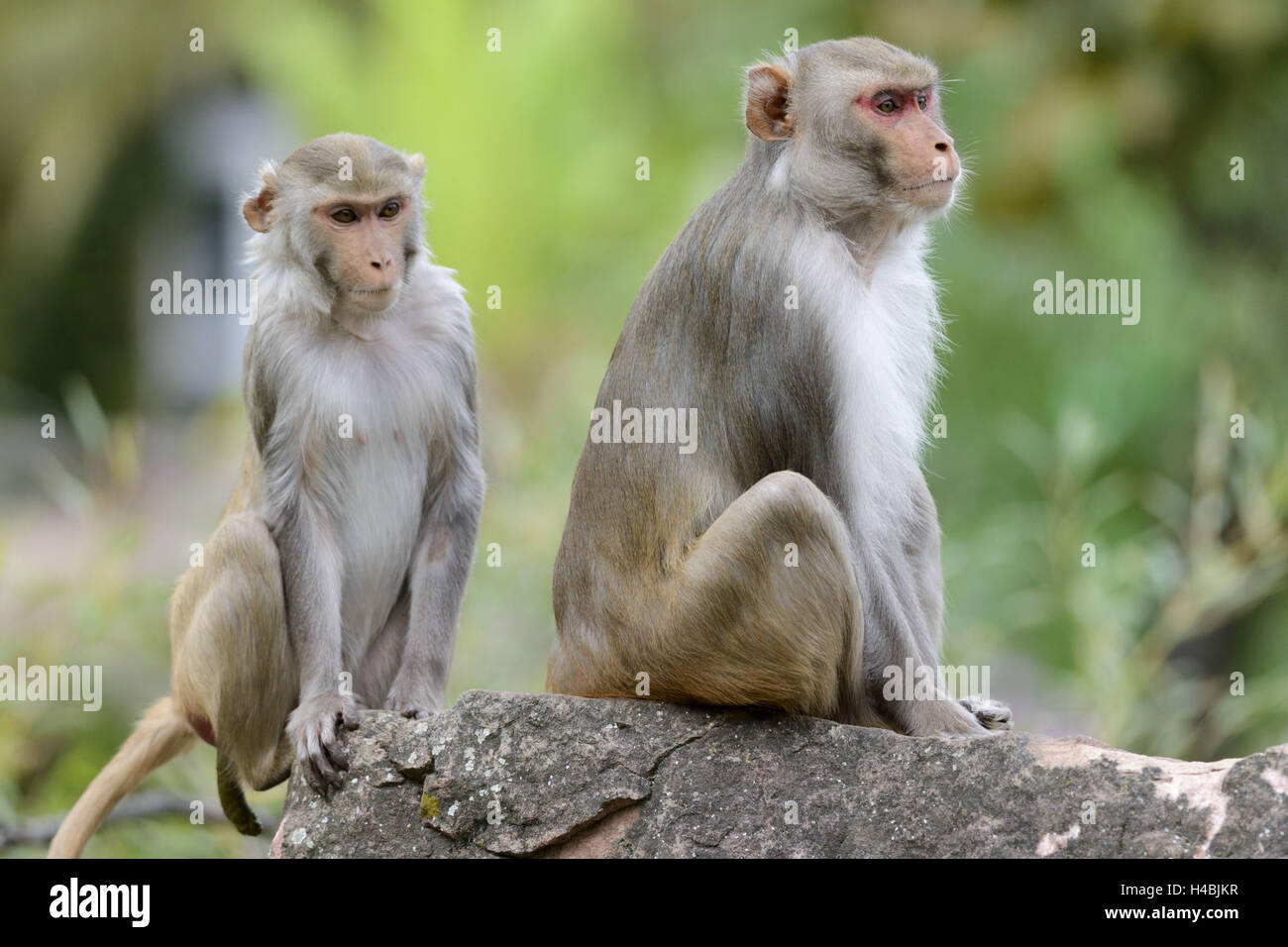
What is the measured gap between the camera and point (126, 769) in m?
7.29

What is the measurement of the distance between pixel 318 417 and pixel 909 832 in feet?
11.0

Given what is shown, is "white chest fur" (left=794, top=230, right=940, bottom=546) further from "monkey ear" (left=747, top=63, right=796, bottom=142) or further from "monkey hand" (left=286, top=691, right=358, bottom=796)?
"monkey hand" (left=286, top=691, right=358, bottom=796)

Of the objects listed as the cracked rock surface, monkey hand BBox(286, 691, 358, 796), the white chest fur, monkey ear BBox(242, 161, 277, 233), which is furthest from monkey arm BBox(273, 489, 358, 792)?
the white chest fur

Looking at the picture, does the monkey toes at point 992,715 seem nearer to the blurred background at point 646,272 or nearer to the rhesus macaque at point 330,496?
the rhesus macaque at point 330,496

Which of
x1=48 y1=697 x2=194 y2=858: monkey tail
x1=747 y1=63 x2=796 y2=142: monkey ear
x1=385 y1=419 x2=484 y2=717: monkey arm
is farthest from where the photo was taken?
x1=48 y1=697 x2=194 y2=858: monkey tail

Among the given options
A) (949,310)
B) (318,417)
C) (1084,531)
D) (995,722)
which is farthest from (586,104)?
(995,722)

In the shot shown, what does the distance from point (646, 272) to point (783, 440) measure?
6862mm

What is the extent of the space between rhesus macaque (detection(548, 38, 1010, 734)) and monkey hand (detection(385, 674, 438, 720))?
32.7 inches

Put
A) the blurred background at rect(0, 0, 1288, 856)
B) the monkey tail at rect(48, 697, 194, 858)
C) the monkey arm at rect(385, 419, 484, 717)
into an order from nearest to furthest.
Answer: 1. the monkey arm at rect(385, 419, 484, 717)
2. the monkey tail at rect(48, 697, 194, 858)
3. the blurred background at rect(0, 0, 1288, 856)

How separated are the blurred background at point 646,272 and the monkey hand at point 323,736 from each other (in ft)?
10.5

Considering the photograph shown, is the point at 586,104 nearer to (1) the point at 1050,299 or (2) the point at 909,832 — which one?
(1) the point at 1050,299

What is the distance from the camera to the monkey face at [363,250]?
6750 millimetres

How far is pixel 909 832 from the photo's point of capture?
5.38m

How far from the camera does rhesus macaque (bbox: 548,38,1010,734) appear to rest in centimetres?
568
